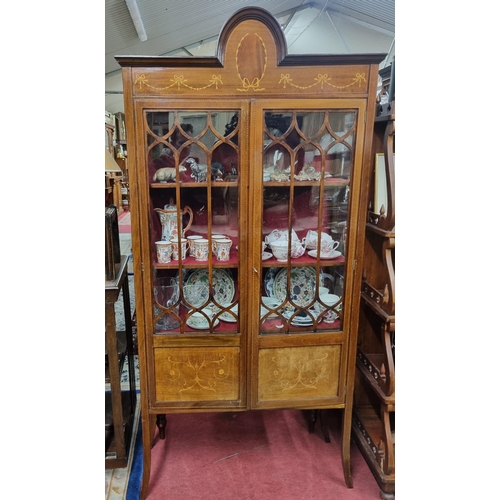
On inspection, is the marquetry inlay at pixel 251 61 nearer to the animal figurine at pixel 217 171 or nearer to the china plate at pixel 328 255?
the animal figurine at pixel 217 171

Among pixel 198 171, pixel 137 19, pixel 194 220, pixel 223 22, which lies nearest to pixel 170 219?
pixel 194 220

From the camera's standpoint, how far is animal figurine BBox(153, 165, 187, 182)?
4.44ft

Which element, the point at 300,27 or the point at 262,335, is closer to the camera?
the point at 262,335

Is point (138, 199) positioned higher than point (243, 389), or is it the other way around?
point (138, 199)

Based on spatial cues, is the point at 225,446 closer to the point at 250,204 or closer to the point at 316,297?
the point at 316,297

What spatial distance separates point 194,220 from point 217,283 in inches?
10.1

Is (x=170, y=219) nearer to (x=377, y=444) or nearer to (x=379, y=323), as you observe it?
(x=379, y=323)

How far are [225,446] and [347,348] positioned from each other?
792mm

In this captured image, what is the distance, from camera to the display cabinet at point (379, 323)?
148cm

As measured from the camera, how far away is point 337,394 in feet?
5.04

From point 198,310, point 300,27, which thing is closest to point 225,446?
point 198,310

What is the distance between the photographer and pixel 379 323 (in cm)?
181

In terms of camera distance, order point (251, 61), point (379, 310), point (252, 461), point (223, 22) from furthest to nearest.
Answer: point (223, 22) → point (252, 461) → point (379, 310) → point (251, 61)

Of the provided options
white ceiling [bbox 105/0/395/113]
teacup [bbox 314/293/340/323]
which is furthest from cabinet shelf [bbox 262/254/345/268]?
white ceiling [bbox 105/0/395/113]
